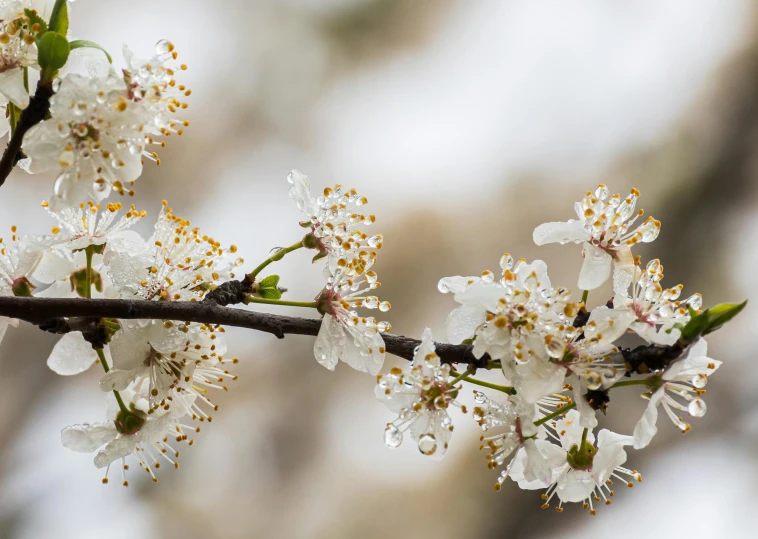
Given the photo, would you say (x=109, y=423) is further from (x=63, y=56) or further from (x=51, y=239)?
(x=63, y=56)

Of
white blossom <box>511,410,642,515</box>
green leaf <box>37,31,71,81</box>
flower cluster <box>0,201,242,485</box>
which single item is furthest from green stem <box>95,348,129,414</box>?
white blossom <box>511,410,642,515</box>

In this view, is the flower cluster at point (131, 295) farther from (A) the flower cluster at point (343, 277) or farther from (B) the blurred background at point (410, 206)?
(B) the blurred background at point (410, 206)

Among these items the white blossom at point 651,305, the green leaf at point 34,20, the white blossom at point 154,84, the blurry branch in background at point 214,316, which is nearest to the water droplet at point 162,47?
the white blossom at point 154,84

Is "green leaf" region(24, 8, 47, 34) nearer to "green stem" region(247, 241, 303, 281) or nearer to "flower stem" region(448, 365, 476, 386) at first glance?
"green stem" region(247, 241, 303, 281)

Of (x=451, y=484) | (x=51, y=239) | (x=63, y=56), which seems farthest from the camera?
(x=451, y=484)

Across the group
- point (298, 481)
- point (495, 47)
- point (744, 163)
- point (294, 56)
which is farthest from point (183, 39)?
point (744, 163)
